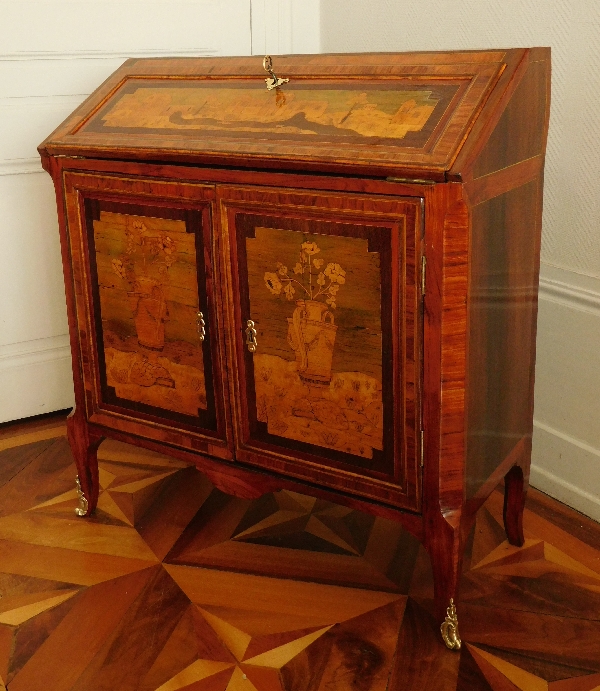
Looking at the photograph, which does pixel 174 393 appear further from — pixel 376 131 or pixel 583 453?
pixel 583 453

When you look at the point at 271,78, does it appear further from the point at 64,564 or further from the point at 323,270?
the point at 64,564

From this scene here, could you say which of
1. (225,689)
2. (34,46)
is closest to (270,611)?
(225,689)

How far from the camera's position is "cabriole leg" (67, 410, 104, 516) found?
197 cm

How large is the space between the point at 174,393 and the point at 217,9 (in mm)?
1317

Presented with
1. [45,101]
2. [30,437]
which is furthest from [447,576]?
[45,101]

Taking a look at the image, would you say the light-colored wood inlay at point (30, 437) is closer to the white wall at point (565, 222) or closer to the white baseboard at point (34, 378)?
the white baseboard at point (34, 378)

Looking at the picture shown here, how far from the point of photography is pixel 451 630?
5.08 ft

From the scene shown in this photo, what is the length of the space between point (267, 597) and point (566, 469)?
81cm

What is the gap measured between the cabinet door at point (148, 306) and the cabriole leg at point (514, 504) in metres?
0.64

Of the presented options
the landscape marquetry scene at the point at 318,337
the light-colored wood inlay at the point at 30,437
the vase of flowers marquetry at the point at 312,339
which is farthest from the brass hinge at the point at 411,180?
the light-colored wood inlay at the point at 30,437

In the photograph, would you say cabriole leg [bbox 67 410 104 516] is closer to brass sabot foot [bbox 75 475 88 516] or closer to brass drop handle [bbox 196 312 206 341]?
brass sabot foot [bbox 75 475 88 516]

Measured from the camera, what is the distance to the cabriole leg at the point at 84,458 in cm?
197

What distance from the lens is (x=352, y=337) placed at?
1.50 m

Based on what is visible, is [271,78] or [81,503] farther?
[81,503]
